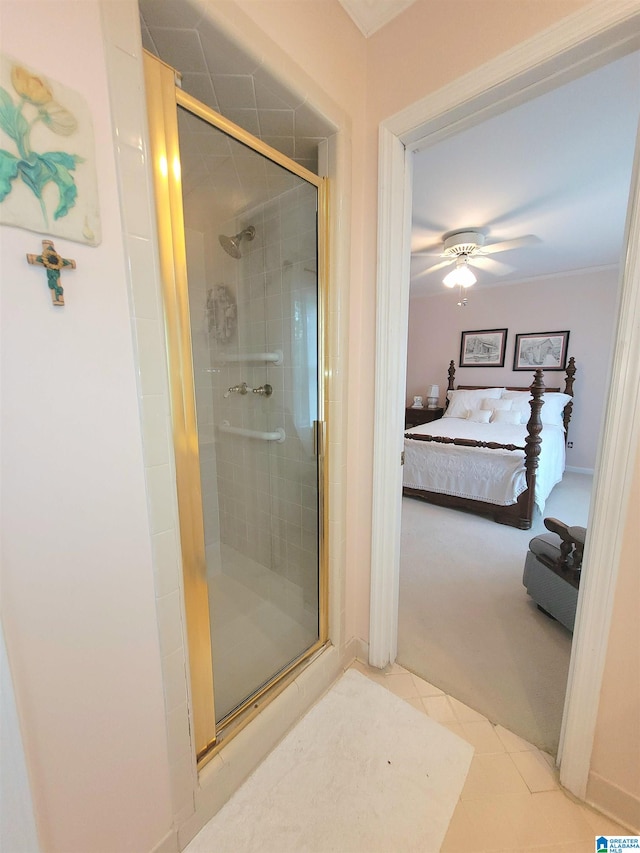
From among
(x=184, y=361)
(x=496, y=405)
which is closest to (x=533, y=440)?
(x=496, y=405)

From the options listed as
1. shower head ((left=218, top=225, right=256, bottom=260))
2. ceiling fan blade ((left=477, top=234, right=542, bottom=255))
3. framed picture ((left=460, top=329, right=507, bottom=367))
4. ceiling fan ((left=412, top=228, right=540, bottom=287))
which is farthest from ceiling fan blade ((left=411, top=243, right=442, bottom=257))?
shower head ((left=218, top=225, right=256, bottom=260))

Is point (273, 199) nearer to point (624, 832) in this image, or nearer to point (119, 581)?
point (119, 581)

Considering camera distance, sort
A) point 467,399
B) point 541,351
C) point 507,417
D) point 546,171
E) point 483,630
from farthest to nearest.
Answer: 1. point 467,399
2. point 541,351
3. point 507,417
4. point 546,171
5. point 483,630

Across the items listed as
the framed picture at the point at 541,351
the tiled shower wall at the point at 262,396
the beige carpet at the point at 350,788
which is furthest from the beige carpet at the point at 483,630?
the framed picture at the point at 541,351

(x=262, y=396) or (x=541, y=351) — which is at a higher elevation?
(x=541, y=351)

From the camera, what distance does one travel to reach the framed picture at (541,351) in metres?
4.38

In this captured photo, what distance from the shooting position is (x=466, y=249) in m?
3.06

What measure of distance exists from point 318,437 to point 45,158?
1.09 m

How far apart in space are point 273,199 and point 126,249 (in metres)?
1.01

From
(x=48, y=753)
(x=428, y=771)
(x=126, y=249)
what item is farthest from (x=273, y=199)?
(x=428, y=771)

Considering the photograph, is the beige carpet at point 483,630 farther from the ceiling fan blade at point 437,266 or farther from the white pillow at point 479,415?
the ceiling fan blade at point 437,266

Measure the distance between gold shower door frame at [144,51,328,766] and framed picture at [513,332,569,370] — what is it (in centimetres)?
440

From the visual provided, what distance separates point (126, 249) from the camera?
0.71 m

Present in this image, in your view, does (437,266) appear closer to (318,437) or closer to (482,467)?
(482,467)
